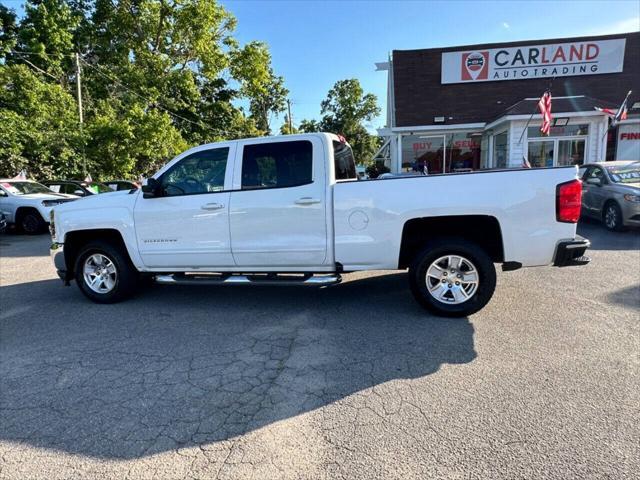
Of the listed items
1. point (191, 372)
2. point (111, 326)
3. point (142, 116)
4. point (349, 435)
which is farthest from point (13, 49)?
point (349, 435)

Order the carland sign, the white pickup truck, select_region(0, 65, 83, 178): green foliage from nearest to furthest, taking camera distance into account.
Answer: the white pickup truck → select_region(0, 65, 83, 178): green foliage → the carland sign

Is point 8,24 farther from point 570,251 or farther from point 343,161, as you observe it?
point 570,251

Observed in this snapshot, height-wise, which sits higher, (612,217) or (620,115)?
(620,115)

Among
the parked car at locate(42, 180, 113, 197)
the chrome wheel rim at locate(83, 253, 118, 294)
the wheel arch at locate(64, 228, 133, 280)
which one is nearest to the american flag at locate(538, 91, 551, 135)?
the wheel arch at locate(64, 228, 133, 280)

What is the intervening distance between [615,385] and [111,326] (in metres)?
4.77

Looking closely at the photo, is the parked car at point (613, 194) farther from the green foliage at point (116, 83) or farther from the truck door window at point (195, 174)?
the green foliage at point (116, 83)

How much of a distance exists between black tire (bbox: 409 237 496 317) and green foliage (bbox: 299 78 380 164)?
42953mm

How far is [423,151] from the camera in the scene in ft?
65.7

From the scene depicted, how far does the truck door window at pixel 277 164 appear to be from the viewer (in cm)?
493

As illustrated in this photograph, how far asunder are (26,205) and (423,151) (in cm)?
1548

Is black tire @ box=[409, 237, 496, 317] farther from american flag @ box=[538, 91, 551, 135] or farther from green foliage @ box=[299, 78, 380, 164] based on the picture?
green foliage @ box=[299, 78, 380, 164]

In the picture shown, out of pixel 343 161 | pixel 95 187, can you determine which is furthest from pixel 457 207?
pixel 95 187

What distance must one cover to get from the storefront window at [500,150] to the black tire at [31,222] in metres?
16.8

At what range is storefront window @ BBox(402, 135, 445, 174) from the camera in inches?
779
